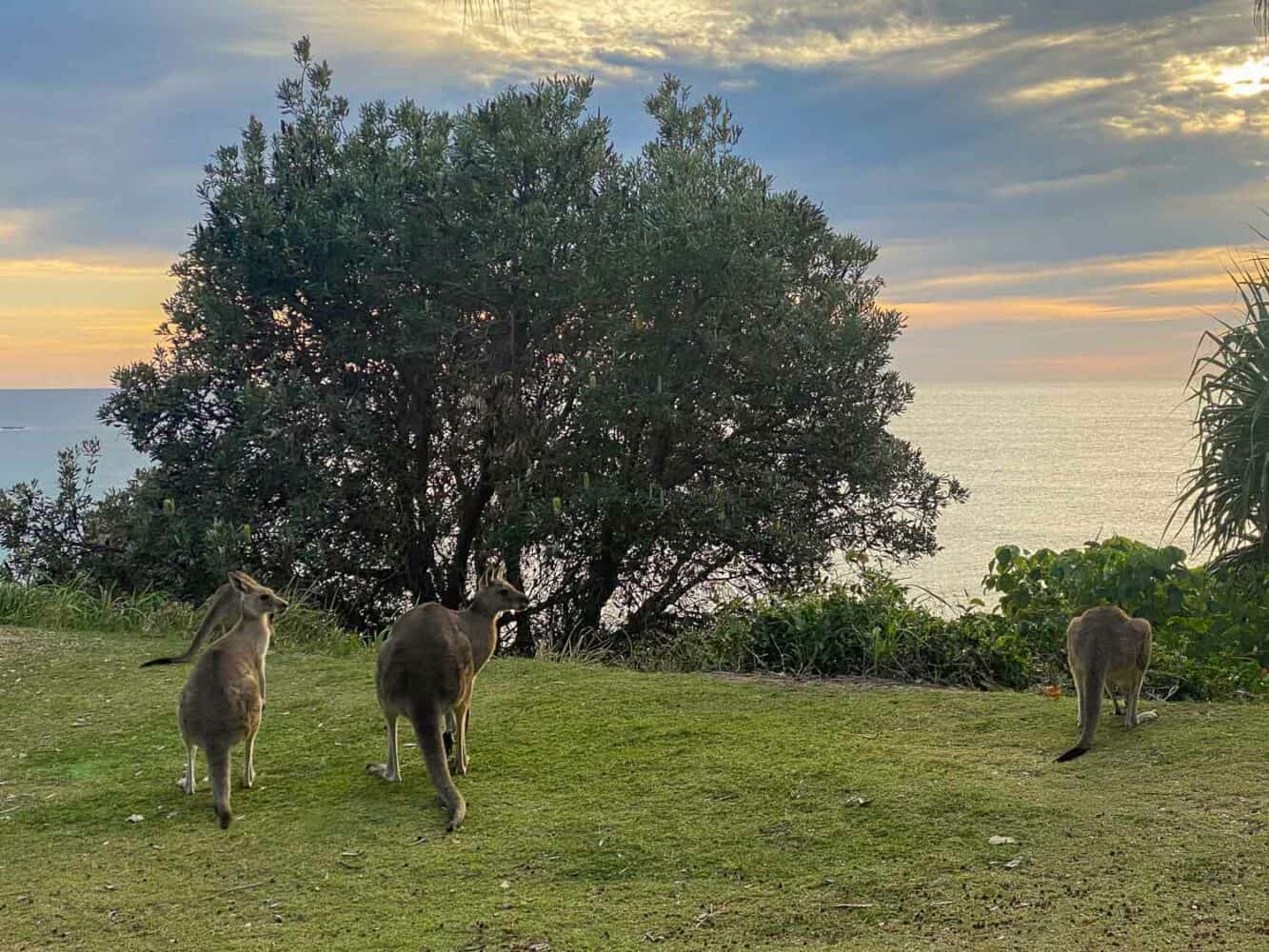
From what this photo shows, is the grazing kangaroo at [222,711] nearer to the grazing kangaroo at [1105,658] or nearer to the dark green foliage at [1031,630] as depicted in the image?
the grazing kangaroo at [1105,658]

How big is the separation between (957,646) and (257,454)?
7.68 metres

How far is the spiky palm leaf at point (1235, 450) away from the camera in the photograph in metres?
7.65

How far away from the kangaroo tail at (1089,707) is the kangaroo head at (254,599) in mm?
3800

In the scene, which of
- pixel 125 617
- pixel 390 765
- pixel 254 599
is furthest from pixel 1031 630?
pixel 125 617

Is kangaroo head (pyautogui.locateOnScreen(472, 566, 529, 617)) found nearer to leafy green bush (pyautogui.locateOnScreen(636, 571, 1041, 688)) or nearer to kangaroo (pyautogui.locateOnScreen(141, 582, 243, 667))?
kangaroo (pyautogui.locateOnScreen(141, 582, 243, 667))

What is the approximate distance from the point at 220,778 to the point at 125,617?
19.0 feet

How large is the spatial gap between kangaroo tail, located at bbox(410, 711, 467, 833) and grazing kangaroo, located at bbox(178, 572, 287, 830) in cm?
74

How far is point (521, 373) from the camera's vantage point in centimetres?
1270

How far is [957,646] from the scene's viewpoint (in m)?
7.73

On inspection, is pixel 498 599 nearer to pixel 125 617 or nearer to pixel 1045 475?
pixel 125 617

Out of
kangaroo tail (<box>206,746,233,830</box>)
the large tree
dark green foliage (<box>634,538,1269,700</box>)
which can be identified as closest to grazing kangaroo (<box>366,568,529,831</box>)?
kangaroo tail (<box>206,746,233,830</box>)

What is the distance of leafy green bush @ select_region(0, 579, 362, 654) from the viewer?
9406 mm

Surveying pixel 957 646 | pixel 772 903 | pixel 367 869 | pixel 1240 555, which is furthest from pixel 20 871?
pixel 1240 555

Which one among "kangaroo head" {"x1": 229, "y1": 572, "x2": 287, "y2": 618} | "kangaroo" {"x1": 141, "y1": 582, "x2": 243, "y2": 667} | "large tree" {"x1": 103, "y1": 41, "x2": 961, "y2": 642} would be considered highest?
"large tree" {"x1": 103, "y1": 41, "x2": 961, "y2": 642}
